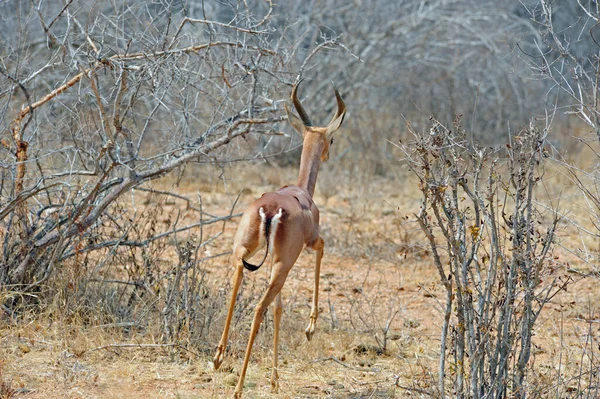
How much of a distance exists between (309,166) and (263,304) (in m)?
1.56

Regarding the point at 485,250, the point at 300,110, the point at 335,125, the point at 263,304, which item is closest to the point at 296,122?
the point at 300,110

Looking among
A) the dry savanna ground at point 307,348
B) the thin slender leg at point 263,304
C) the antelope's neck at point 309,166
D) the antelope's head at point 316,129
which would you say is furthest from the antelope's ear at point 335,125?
the thin slender leg at point 263,304

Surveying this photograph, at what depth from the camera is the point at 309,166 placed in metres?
6.06

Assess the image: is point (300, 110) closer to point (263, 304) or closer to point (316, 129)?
point (316, 129)

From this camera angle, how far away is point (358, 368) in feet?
18.7

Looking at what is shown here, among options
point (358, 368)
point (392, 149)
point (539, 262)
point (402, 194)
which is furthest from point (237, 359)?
point (392, 149)

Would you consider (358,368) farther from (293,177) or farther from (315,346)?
(293,177)

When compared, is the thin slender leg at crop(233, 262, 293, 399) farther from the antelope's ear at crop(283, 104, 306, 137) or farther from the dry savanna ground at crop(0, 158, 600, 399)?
the antelope's ear at crop(283, 104, 306, 137)

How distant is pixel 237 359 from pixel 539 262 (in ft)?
7.95

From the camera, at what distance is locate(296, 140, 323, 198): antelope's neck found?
5996 millimetres

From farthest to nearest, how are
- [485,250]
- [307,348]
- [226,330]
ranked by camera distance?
[307,348]
[226,330]
[485,250]

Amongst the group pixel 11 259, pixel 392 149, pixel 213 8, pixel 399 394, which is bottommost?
pixel 399 394

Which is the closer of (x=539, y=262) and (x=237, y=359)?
(x=539, y=262)

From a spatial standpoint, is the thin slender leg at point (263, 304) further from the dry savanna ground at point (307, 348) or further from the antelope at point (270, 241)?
the dry savanna ground at point (307, 348)
